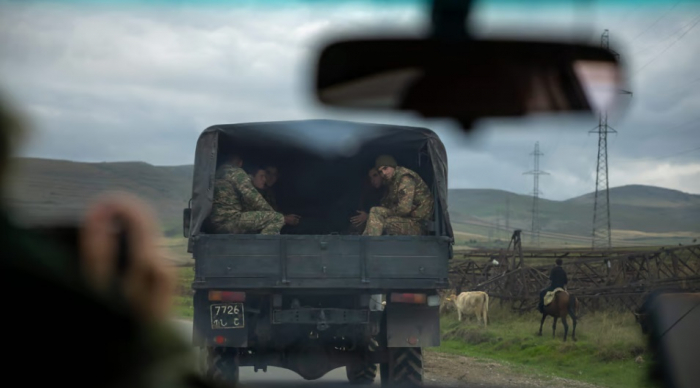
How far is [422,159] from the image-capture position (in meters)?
10.8

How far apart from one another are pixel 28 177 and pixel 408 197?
879 cm

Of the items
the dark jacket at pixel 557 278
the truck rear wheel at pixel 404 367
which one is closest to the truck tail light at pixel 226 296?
the truck rear wheel at pixel 404 367

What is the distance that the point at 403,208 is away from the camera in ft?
32.7

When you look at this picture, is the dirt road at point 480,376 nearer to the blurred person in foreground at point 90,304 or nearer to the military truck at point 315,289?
the military truck at point 315,289

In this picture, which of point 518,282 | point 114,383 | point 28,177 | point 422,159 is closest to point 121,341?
point 114,383

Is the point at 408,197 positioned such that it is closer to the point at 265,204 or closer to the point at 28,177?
the point at 265,204

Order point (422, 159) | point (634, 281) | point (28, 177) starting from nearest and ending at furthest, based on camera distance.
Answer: point (28, 177), point (422, 159), point (634, 281)

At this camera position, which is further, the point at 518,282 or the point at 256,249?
the point at 518,282

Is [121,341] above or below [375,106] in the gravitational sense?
below

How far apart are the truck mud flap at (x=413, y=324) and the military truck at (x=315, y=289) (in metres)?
0.01

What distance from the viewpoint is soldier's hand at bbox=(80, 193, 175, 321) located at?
122 centimetres

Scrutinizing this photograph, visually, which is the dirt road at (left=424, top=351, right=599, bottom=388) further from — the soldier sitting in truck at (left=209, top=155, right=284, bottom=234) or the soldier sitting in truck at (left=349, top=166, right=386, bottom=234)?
the soldier sitting in truck at (left=209, top=155, right=284, bottom=234)

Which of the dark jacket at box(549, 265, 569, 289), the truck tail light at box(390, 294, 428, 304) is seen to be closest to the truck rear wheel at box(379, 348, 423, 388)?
the truck tail light at box(390, 294, 428, 304)

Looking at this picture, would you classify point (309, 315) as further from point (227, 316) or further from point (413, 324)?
point (413, 324)
